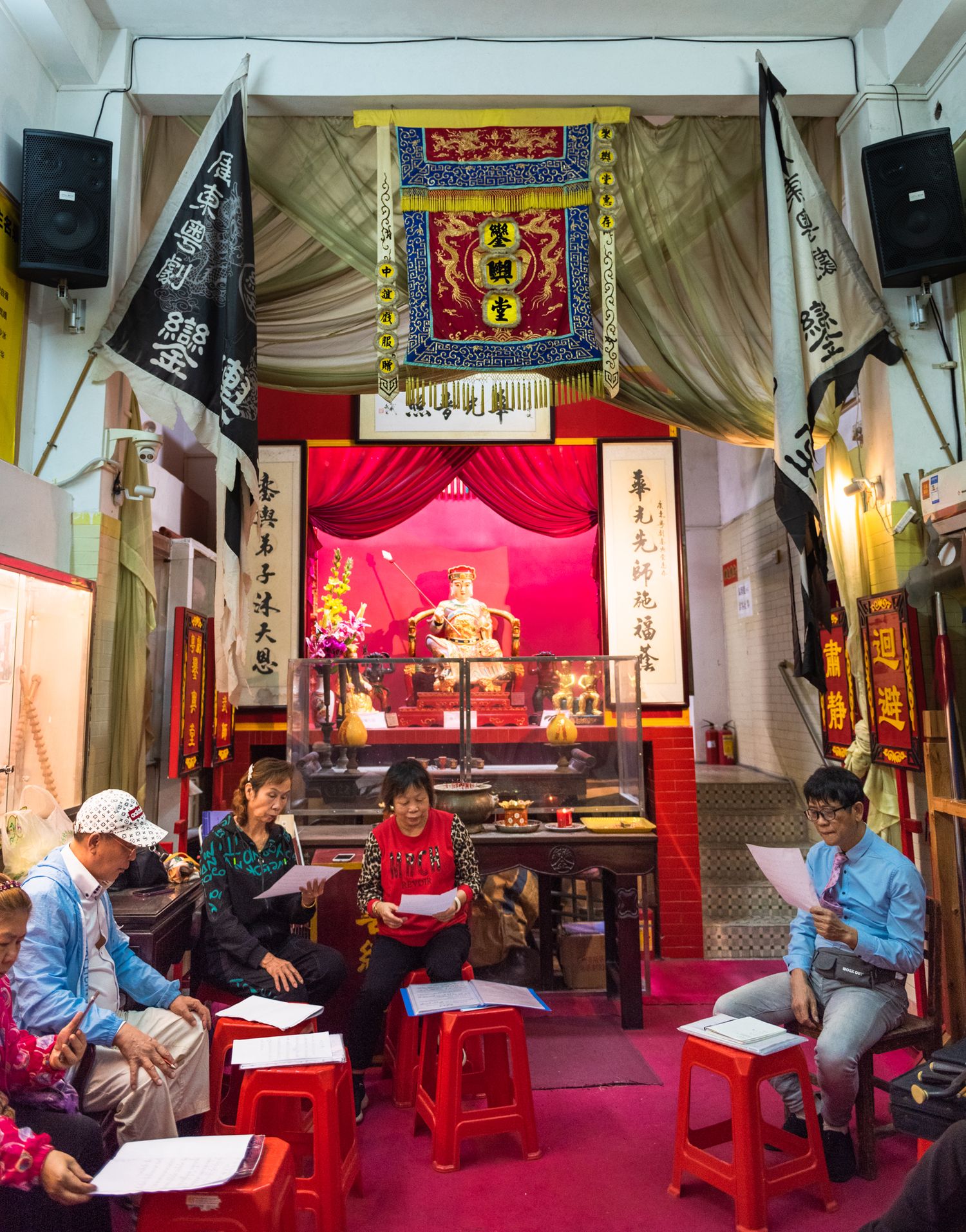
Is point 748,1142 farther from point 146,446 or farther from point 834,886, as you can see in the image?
point 146,446

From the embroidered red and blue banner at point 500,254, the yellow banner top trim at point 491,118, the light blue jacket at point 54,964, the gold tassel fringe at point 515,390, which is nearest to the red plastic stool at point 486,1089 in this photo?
the light blue jacket at point 54,964

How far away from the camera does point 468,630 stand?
22.3ft

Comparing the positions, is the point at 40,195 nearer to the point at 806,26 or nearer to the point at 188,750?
the point at 188,750

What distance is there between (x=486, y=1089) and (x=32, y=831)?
1690mm

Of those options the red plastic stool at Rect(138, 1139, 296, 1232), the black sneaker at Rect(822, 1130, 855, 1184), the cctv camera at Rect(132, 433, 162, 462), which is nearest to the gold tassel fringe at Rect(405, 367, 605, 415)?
the cctv camera at Rect(132, 433, 162, 462)

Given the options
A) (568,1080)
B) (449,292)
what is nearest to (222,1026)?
(568,1080)

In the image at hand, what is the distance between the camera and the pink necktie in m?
2.85

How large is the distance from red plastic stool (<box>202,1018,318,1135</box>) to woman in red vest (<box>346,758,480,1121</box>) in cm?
44

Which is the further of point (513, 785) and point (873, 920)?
point (513, 785)

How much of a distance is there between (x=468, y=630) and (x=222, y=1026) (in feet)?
14.3

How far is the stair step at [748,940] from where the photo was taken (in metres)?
5.21

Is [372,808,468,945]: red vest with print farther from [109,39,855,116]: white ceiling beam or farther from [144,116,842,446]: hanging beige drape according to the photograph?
[109,39,855,116]: white ceiling beam

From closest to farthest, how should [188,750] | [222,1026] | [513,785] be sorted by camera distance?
[222,1026] < [513,785] < [188,750]

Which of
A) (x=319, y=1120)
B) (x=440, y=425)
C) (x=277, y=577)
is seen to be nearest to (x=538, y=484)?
(x=440, y=425)
